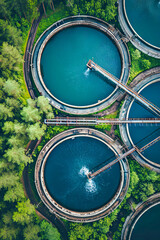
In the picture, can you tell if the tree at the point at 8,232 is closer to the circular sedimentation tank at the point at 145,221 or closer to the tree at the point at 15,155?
the tree at the point at 15,155

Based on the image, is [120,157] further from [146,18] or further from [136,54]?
[146,18]

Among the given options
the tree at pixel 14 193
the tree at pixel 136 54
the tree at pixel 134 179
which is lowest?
the tree at pixel 134 179

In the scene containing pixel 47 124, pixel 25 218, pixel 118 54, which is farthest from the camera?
pixel 118 54

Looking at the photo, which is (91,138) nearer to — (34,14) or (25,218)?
(25,218)

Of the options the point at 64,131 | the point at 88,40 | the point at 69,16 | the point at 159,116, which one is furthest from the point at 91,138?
the point at 69,16

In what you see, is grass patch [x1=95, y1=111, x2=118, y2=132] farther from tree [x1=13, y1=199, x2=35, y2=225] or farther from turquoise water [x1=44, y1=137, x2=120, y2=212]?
tree [x1=13, y1=199, x2=35, y2=225]

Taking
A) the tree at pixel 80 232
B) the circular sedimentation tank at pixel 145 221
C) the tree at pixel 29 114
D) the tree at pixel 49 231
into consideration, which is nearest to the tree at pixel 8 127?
the tree at pixel 29 114

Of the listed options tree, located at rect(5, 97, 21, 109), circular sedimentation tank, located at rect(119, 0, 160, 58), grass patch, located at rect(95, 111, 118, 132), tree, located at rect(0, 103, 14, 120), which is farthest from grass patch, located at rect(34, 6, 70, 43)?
grass patch, located at rect(95, 111, 118, 132)
